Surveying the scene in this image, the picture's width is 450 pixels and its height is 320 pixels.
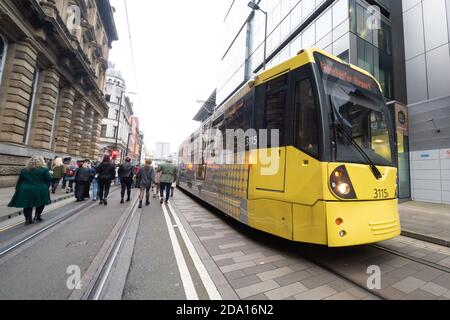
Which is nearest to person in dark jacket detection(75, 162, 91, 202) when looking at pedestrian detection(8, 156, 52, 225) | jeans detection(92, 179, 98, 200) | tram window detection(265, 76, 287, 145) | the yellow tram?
jeans detection(92, 179, 98, 200)

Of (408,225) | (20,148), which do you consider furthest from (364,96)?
(20,148)

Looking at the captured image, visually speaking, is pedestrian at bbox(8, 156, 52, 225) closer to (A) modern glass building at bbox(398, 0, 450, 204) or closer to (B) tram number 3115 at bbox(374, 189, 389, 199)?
(B) tram number 3115 at bbox(374, 189, 389, 199)

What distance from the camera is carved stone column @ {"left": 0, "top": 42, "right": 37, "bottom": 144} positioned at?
12.0 metres

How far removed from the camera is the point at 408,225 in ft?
20.4

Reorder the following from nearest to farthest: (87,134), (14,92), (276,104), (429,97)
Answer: (276,104) < (429,97) < (14,92) < (87,134)

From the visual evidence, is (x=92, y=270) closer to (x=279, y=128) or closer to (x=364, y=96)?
(x=279, y=128)

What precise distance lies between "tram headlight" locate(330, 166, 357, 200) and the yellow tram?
1 centimetres

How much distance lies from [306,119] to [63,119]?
21646 mm

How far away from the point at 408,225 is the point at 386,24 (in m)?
14.4

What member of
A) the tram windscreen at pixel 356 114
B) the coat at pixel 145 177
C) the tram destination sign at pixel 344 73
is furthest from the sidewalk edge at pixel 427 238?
the coat at pixel 145 177

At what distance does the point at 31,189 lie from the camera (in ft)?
17.1

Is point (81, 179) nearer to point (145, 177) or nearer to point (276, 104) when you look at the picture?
point (145, 177)

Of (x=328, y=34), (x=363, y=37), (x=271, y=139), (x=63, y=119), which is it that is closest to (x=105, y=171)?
(x=271, y=139)

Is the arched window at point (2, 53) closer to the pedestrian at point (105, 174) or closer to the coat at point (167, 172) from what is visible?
the pedestrian at point (105, 174)
